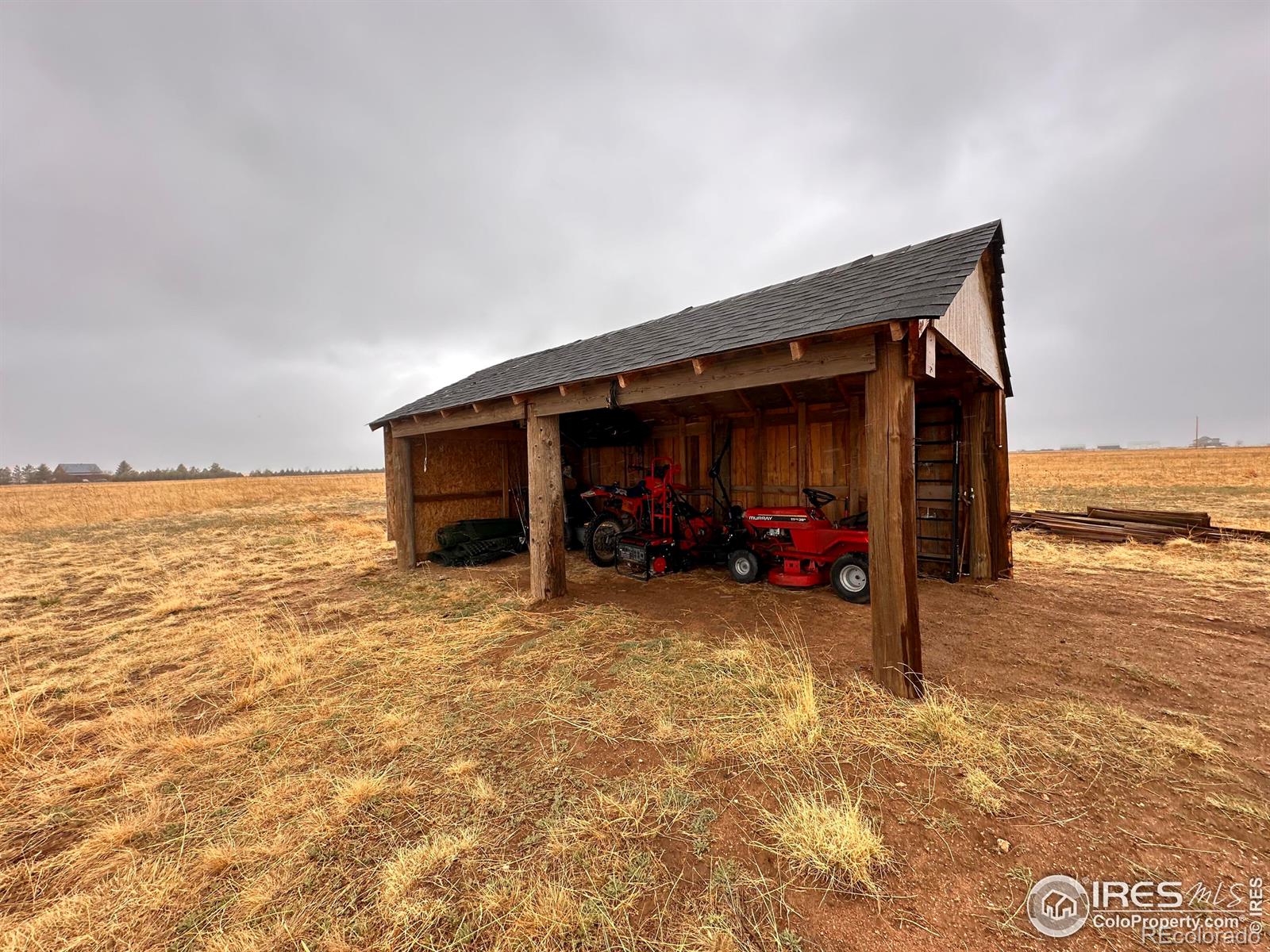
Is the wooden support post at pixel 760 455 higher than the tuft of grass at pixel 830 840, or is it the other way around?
the wooden support post at pixel 760 455

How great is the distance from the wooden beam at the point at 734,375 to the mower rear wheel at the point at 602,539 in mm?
2636

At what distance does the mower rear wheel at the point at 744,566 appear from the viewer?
5.73 m

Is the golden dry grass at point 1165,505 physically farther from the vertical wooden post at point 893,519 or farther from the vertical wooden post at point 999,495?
the vertical wooden post at point 893,519

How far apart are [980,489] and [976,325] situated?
2029 millimetres

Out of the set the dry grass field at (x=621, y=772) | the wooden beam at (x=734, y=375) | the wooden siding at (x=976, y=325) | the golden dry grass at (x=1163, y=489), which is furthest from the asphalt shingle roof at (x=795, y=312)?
the golden dry grass at (x=1163, y=489)

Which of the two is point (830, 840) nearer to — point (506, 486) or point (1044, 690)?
point (1044, 690)

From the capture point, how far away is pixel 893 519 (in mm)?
2824

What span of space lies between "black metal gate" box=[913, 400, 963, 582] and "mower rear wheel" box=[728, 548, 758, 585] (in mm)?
1969

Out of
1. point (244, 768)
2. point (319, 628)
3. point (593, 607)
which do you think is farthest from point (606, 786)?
point (319, 628)

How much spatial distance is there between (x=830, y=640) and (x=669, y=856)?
2536 mm

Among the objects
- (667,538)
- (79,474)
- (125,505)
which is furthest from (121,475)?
(667,538)

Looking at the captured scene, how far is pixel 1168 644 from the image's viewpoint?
3625mm

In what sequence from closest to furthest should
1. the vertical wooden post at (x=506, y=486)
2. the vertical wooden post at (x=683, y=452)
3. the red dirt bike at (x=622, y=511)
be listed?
1. the red dirt bike at (x=622, y=511)
2. the vertical wooden post at (x=683, y=452)
3. the vertical wooden post at (x=506, y=486)

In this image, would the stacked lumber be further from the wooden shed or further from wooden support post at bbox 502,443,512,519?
wooden support post at bbox 502,443,512,519
